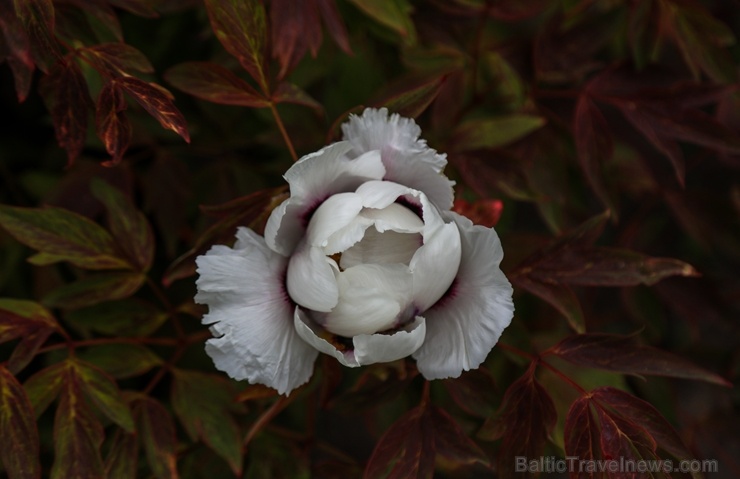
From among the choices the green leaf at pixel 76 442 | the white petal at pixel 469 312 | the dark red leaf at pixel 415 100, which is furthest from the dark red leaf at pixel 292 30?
the green leaf at pixel 76 442

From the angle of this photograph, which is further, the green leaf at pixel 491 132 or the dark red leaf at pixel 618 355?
the green leaf at pixel 491 132

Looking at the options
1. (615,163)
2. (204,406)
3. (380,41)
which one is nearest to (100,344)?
(204,406)

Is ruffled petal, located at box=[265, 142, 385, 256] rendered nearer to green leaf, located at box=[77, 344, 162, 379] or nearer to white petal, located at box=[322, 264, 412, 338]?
white petal, located at box=[322, 264, 412, 338]

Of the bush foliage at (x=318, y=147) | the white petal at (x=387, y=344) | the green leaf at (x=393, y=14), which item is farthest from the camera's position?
the green leaf at (x=393, y=14)

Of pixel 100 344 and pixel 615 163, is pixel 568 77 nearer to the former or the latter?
pixel 615 163

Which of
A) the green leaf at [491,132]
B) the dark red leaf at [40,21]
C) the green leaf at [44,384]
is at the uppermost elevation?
the dark red leaf at [40,21]

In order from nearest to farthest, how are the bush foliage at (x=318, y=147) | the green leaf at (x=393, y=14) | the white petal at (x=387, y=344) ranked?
Result: the white petal at (x=387, y=344) → the bush foliage at (x=318, y=147) → the green leaf at (x=393, y=14)

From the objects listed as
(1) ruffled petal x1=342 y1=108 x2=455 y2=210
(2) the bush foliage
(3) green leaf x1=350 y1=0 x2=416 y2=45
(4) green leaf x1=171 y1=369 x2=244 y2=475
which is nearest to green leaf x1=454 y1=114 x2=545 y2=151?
(2) the bush foliage

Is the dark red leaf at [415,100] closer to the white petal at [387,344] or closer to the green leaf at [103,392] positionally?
the white petal at [387,344]
